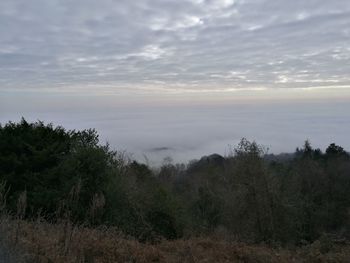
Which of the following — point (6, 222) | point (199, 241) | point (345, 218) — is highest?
point (6, 222)

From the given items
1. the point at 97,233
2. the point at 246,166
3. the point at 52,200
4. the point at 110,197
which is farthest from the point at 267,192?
the point at 97,233

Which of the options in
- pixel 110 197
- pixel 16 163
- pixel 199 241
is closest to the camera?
pixel 199 241

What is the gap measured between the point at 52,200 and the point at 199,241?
26.0 feet

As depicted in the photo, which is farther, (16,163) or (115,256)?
(16,163)

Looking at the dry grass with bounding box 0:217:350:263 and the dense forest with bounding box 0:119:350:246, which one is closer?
the dry grass with bounding box 0:217:350:263

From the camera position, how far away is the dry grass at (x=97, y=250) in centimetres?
556

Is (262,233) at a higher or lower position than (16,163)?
lower

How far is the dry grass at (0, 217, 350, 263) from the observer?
5562 millimetres

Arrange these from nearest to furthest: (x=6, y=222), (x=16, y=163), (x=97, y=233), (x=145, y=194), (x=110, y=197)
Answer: (x=6, y=222)
(x=97, y=233)
(x=110, y=197)
(x=16, y=163)
(x=145, y=194)

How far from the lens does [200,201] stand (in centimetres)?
3278

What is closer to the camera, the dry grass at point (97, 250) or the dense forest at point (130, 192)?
the dry grass at point (97, 250)

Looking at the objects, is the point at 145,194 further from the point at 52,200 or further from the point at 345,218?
the point at 345,218

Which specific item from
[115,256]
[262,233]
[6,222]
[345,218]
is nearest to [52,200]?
[115,256]

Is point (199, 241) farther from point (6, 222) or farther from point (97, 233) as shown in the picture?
point (6, 222)
